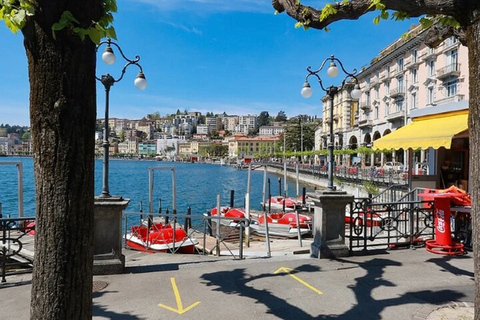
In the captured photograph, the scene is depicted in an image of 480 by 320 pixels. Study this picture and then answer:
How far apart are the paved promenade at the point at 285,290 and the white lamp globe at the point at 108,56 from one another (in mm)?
4492

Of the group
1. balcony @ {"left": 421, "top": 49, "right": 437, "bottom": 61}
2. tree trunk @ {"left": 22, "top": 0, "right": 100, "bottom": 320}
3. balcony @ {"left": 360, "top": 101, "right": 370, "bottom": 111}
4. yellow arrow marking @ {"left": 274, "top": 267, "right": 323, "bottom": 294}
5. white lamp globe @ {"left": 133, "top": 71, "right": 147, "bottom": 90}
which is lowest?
yellow arrow marking @ {"left": 274, "top": 267, "right": 323, "bottom": 294}

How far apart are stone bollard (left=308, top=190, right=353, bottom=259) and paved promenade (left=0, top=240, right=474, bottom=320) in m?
0.30

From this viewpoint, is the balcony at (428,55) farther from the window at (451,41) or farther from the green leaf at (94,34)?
the green leaf at (94,34)

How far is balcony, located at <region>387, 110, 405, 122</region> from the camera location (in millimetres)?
43669

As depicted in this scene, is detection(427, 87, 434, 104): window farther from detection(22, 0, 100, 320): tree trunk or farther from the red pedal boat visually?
detection(22, 0, 100, 320): tree trunk

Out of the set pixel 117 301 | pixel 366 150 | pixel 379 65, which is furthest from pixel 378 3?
pixel 379 65

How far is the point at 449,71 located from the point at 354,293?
125ft

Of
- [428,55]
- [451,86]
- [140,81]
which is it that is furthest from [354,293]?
Result: [428,55]

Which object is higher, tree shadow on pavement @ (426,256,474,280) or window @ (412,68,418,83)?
window @ (412,68,418,83)

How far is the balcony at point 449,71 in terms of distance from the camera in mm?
33812

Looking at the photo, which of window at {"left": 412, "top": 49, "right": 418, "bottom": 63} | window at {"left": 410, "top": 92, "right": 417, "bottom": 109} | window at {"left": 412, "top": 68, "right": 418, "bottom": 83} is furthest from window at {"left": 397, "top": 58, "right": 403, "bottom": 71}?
window at {"left": 410, "top": 92, "right": 417, "bottom": 109}

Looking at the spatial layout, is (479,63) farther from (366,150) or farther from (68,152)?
(366,150)

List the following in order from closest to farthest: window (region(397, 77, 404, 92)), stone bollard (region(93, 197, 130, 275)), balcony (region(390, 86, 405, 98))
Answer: stone bollard (region(93, 197, 130, 275)) → balcony (region(390, 86, 405, 98)) → window (region(397, 77, 404, 92))

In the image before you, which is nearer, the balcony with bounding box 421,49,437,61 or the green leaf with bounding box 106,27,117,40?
the green leaf with bounding box 106,27,117,40
